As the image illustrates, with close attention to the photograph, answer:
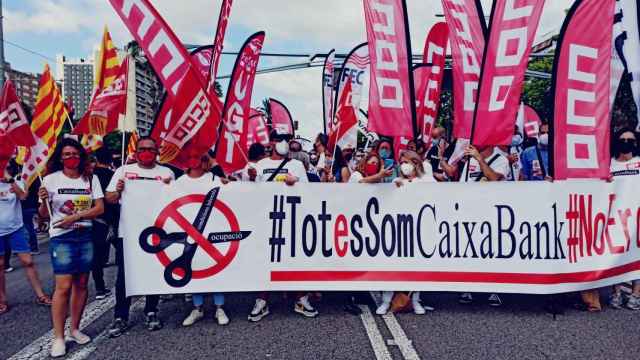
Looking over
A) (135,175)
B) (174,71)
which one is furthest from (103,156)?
(174,71)

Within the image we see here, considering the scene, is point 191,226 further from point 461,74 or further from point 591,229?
point 591,229

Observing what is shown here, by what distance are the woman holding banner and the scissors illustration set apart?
6.1 inches

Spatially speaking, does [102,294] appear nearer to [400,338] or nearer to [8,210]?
[8,210]

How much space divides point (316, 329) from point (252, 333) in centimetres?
61

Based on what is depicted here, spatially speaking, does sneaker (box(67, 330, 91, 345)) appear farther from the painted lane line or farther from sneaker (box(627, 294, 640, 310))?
sneaker (box(627, 294, 640, 310))

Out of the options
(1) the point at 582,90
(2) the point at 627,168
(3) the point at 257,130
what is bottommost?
(2) the point at 627,168

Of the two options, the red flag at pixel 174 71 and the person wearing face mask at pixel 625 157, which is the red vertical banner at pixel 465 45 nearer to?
the person wearing face mask at pixel 625 157

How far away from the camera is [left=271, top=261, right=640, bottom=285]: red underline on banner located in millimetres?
5090

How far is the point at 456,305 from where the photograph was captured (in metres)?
5.46

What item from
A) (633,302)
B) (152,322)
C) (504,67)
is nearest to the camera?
(152,322)

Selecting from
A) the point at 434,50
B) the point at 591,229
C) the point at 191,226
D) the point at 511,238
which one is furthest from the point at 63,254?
the point at 434,50

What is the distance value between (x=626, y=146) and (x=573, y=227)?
4.35ft

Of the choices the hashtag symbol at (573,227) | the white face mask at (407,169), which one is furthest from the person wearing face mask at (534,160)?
the white face mask at (407,169)

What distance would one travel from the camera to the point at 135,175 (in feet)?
16.2
